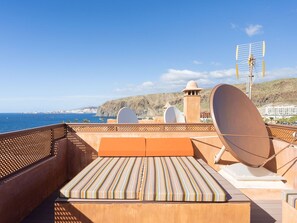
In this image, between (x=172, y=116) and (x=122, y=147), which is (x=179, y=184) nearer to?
(x=122, y=147)

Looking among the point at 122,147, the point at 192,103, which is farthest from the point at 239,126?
the point at 192,103

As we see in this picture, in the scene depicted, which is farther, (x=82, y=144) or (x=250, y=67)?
(x=250, y=67)

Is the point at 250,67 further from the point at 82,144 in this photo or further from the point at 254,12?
the point at 254,12

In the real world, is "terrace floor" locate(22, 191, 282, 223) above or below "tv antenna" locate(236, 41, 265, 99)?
below

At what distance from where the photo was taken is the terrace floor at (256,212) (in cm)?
376

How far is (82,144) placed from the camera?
22.0ft

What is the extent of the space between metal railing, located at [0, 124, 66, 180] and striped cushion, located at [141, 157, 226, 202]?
2.39 meters

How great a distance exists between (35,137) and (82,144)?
1801 millimetres

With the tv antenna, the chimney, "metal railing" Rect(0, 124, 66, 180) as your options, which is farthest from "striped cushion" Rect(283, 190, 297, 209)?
the chimney

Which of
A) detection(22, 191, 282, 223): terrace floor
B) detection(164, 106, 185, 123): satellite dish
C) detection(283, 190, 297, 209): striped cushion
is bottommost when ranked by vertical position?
detection(22, 191, 282, 223): terrace floor

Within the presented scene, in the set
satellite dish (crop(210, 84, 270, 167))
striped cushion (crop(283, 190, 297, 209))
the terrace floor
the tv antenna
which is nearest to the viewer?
striped cushion (crop(283, 190, 297, 209))

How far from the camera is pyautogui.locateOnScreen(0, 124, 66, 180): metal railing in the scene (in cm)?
385

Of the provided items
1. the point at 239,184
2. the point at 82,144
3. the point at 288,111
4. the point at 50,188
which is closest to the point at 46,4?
the point at 82,144

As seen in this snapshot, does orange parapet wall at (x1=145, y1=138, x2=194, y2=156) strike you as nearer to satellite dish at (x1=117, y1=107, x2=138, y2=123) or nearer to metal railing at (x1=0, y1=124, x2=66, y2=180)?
metal railing at (x1=0, y1=124, x2=66, y2=180)
